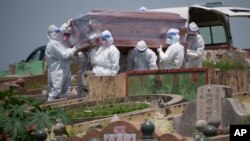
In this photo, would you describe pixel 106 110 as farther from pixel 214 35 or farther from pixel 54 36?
pixel 214 35

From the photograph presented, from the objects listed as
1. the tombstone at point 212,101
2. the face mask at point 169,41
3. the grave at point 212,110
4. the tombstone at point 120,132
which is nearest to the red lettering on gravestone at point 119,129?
the tombstone at point 120,132

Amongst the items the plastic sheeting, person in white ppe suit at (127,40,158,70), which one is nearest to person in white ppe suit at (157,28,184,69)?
person in white ppe suit at (127,40,158,70)

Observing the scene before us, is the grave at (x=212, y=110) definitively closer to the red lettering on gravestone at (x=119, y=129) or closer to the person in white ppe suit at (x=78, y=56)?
the red lettering on gravestone at (x=119, y=129)

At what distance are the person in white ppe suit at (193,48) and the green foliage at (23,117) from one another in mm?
11048

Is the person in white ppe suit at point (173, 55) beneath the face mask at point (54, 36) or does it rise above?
beneath

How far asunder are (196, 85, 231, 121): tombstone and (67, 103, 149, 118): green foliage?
280cm

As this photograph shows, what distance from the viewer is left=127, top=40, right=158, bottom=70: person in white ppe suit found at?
23.0m

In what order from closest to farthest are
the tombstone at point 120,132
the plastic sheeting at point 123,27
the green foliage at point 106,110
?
the tombstone at point 120,132 → the green foliage at point 106,110 → the plastic sheeting at point 123,27

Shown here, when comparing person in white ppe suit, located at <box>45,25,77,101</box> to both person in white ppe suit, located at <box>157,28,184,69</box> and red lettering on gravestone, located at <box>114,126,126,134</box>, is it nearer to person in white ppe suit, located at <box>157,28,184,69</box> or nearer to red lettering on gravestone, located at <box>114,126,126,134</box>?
person in white ppe suit, located at <box>157,28,184,69</box>

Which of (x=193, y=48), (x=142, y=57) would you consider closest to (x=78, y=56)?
(x=142, y=57)

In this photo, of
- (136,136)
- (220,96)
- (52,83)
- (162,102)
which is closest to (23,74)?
(52,83)

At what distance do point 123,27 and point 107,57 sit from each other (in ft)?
4.50

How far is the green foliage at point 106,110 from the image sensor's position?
711 inches

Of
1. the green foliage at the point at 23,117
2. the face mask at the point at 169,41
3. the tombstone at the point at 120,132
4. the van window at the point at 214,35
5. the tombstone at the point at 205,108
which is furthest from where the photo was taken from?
the van window at the point at 214,35
